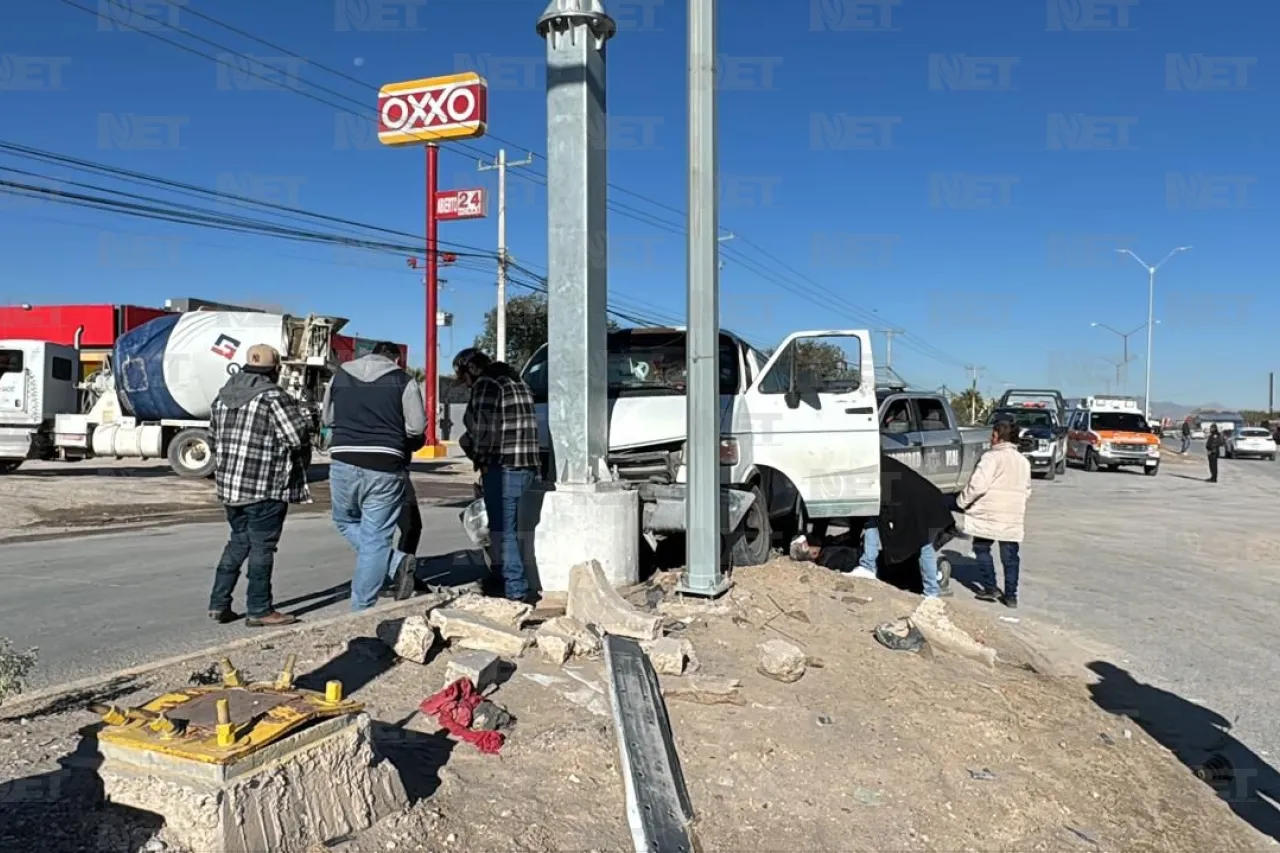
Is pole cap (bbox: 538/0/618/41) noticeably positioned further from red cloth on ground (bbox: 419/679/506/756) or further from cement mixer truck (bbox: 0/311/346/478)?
cement mixer truck (bbox: 0/311/346/478)

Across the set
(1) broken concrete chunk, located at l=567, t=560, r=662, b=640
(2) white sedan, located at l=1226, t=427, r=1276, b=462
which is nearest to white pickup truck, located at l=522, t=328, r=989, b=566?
(1) broken concrete chunk, located at l=567, t=560, r=662, b=640

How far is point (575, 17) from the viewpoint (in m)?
6.61

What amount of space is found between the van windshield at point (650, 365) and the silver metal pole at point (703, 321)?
5.93 ft

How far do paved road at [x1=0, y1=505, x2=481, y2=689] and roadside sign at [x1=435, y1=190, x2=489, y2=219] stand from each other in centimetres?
2115

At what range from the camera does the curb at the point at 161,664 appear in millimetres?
3924

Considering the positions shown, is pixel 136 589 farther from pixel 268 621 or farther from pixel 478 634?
A: pixel 478 634

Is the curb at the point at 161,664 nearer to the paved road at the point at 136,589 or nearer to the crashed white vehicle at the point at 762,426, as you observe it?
the paved road at the point at 136,589

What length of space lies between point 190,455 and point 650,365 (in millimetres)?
14761

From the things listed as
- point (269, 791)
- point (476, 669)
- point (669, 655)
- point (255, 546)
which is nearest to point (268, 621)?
point (255, 546)

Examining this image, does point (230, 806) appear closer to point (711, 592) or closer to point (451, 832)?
point (451, 832)

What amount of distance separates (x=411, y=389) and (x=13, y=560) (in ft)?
18.5

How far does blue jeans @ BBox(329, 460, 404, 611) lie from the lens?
19.5 feet

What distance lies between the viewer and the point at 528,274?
32.2 meters

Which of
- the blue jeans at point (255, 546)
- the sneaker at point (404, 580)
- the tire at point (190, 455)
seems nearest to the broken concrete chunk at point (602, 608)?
the sneaker at point (404, 580)
